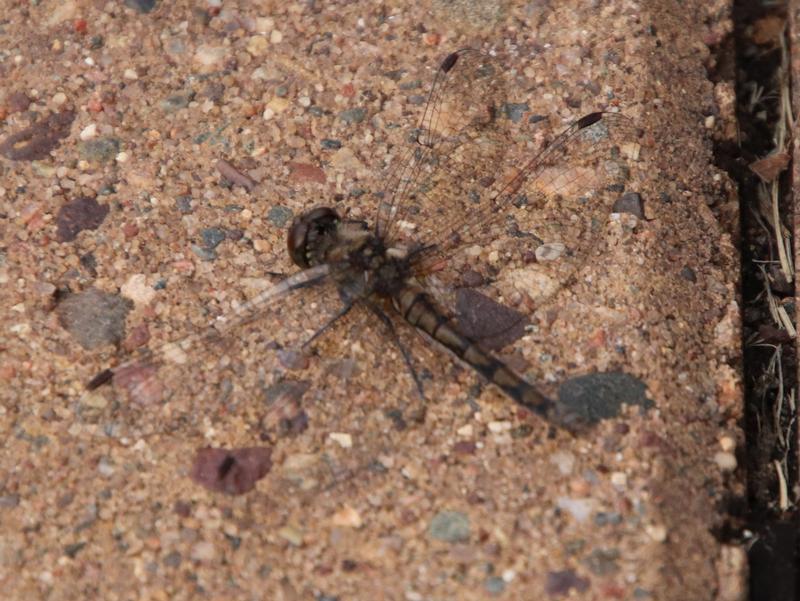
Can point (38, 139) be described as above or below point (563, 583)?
below

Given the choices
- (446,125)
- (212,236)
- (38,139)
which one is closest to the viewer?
(212,236)

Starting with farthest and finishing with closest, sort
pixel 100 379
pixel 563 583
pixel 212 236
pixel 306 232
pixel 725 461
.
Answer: pixel 212 236, pixel 306 232, pixel 100 379, pixel 725 461, pixel 563 583

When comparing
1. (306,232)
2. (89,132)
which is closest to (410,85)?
(306,232)

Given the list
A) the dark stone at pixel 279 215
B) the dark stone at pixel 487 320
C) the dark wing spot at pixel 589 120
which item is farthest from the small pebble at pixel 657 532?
the dark stone at pixel 279 215

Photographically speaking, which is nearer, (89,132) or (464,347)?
(464,347)

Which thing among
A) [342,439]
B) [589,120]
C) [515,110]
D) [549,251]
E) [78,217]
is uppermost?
[589,120]

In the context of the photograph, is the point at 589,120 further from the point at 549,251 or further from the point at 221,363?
the point at 221,363

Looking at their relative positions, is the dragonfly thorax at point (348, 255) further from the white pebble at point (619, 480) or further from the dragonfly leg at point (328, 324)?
the white pebble at point (619, 480)
